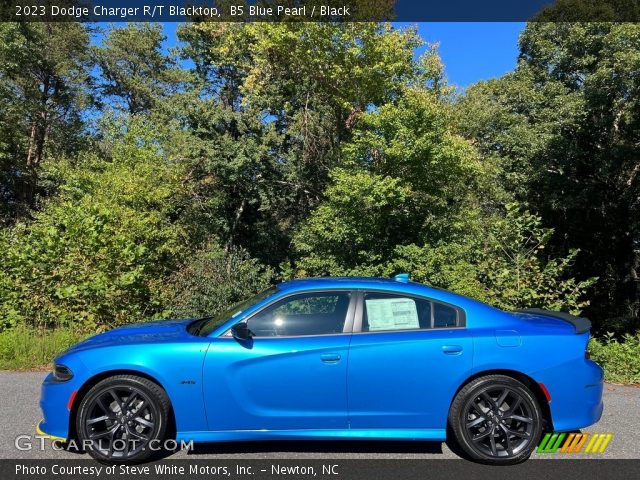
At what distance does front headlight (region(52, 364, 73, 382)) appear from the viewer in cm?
406

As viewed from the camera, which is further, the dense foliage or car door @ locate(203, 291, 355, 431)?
the dense foliage

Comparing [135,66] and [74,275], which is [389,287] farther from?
[135,66]

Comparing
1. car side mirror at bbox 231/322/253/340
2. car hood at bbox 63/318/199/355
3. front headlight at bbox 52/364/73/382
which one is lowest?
front headlight at bbox 52/364/73/382

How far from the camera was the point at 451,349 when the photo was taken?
4137 millimetres

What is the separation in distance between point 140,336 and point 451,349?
2.55m

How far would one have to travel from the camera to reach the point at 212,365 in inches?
160

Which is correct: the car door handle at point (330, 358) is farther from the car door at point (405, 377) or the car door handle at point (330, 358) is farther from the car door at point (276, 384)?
the car door at point (405, 377)

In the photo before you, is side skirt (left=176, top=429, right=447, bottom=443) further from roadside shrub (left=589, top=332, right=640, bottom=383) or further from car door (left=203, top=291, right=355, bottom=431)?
roadside shrub (left=589, top=332, right=640, bottom=383)

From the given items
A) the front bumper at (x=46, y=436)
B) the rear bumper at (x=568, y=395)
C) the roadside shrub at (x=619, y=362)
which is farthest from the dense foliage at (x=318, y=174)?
the rear bumper at (x=568, y=395)

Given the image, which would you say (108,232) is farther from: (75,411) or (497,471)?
(497,471)

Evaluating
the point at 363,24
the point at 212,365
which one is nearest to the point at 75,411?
the point at 212,365

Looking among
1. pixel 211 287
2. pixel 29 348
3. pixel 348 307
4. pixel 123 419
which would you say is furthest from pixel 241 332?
pixel 211 287

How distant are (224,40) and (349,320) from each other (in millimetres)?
18449

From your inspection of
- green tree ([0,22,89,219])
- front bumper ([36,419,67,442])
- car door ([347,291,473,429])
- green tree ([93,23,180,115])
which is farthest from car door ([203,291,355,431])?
green tree ([93,23,180,115])
